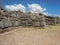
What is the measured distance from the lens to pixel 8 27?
61.1 ft

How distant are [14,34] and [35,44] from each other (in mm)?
3727

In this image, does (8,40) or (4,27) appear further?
(4,27)

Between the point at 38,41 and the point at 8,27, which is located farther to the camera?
the point at 8,27

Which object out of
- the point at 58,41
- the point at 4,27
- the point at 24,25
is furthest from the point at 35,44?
the point at 24,25

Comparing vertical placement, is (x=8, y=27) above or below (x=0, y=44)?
above

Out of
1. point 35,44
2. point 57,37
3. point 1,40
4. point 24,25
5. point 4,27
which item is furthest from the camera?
point 24,25

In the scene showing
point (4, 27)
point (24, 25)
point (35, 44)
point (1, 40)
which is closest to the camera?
point (35, 44)

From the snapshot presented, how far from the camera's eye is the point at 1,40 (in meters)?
14.6

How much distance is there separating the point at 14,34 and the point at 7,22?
262cm

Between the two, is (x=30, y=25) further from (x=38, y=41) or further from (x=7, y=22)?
(x=38, y=41)

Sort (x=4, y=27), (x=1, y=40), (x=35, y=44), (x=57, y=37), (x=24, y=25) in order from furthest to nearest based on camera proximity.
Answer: (x=24, y=25) → (x=4, y=27) → (x=57, y=37) → (x=1, y=40) → (x=35, y=44)

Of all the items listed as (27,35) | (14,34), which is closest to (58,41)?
(27,35)

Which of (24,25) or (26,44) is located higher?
(24,25)

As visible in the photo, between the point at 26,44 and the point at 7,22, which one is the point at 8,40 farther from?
the point at 7,22
